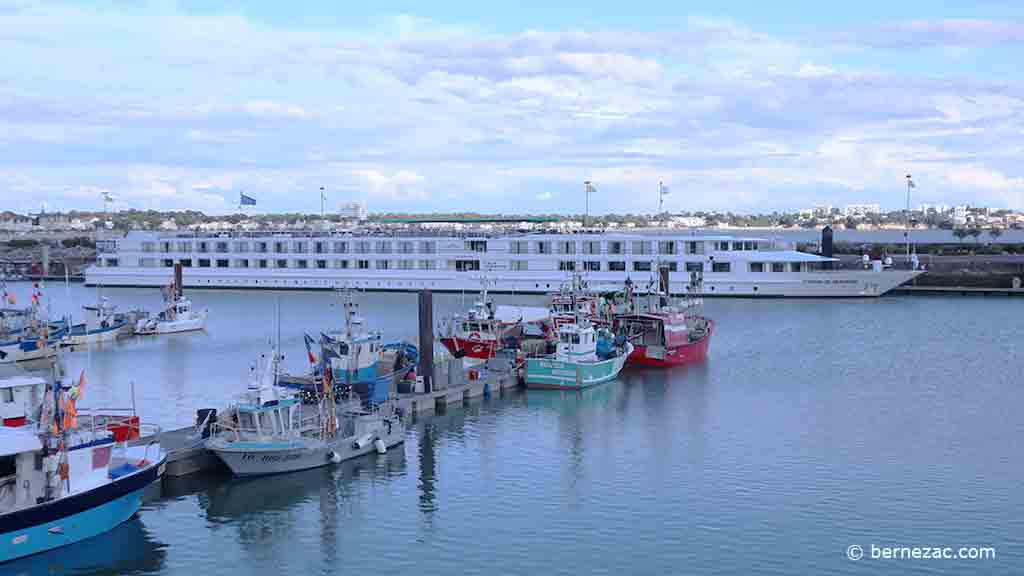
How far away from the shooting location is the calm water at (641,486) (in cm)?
1944

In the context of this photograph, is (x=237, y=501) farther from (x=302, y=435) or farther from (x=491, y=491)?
(x=491, y=491)

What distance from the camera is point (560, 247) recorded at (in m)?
72.4

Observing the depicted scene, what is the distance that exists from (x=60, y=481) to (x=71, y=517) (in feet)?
2.54

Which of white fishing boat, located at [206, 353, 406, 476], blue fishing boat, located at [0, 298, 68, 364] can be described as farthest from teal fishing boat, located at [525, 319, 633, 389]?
blue fishing boat, located at [0, 298, 68, 364]

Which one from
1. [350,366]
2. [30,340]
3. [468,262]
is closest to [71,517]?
[350,366]

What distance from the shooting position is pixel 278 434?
23859 millimetres

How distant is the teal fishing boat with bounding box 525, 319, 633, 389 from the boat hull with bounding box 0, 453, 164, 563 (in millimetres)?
16040

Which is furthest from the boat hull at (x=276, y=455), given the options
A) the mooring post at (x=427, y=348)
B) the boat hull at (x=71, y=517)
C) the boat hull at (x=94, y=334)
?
the boat hull at (x=94, y=334)

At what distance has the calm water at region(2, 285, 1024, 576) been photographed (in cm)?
1944

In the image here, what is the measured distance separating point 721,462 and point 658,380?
1239 cm

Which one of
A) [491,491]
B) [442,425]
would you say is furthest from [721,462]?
[442,425]

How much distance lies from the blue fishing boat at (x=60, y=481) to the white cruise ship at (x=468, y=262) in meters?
42.5

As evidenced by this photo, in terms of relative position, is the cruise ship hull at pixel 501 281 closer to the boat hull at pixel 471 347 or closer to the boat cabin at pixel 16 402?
the boat hull at pixel 471 347

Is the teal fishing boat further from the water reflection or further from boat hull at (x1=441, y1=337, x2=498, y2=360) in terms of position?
the water reflection
